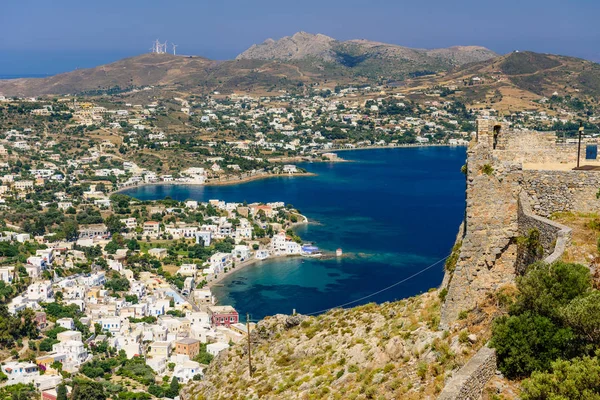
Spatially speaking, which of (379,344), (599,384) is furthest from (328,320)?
(599,384)

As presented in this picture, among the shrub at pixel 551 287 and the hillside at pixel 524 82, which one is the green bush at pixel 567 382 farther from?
the hillside at pixel 524 82

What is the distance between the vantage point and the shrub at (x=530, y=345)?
15.3 ft

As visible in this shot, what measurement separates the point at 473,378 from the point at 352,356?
3539 mm

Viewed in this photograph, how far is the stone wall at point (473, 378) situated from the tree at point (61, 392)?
861 inches

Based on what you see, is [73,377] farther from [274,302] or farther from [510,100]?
[510,100]

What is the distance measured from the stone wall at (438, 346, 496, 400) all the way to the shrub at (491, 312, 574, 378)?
3.2 inches

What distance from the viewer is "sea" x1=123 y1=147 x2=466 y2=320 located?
3806cm

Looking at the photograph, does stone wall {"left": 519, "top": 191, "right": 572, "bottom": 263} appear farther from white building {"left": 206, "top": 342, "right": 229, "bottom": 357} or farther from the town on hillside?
white building {"left": 206, "top": 342, "right": 229, "bottom": 357}

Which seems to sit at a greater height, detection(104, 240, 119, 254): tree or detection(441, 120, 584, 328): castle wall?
detection(441, 120, 584, 328): castle wall

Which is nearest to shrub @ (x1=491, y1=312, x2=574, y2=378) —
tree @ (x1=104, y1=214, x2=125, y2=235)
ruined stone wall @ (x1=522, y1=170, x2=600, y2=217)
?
ruined stone wall @ (x1=522, y1=170, x2=600, y2=217)

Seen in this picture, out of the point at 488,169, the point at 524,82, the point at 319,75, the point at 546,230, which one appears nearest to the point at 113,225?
the point at 488,169

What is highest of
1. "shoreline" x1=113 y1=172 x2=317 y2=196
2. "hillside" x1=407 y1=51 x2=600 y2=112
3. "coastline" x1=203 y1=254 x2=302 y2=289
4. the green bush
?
"hillside" x1=407 y1=51 x2=600 y2=112

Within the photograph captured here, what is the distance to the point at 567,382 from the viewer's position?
163 inches

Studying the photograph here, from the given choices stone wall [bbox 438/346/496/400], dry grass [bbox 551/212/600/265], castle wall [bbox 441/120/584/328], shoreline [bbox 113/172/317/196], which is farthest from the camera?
shoreline [bbox 113/172/317/196]
